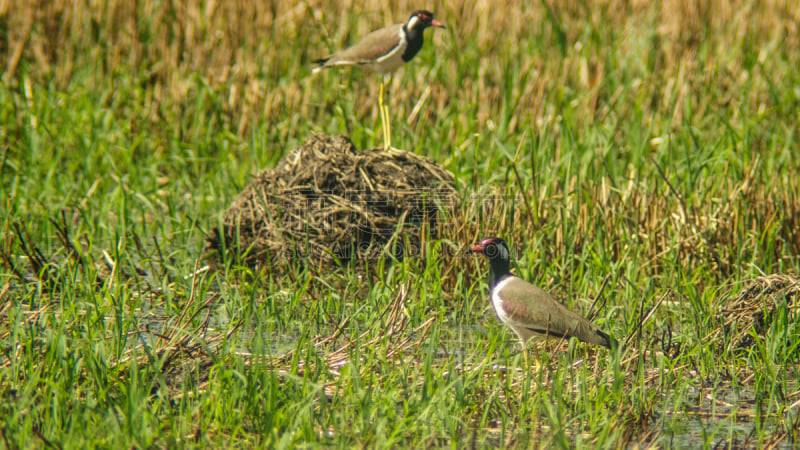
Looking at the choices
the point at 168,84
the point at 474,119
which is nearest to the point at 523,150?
the point at 474,119

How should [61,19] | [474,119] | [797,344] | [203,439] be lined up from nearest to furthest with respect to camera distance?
1. [203,439]
2. [797,344]
3. [474,119]
4. [61,19]

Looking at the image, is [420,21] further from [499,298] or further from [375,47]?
[499,298]

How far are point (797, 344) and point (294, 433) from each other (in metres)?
2.74

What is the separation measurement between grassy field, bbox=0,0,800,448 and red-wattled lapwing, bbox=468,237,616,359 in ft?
0.59

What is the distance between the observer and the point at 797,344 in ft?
15.5

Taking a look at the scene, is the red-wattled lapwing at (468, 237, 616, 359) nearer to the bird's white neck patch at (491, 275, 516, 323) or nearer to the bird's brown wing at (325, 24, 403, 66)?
the bird's white neck patch at (491, 275, 516, 323)

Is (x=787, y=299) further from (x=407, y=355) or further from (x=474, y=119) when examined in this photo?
(x=474, y=119)

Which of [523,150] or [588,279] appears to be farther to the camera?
[523,150]

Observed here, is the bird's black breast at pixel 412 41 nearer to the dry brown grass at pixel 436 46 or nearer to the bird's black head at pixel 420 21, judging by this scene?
the bird's black head at pixel 420 21

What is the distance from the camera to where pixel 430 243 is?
20.3 feet

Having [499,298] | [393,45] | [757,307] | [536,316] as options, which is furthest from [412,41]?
[757,307]

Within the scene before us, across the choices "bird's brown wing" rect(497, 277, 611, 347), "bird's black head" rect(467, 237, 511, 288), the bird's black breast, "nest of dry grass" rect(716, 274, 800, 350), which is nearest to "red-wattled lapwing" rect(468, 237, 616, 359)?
"bird's brown wing" rect(497, 277, 611, 347)

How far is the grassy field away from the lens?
A: 12.5ft

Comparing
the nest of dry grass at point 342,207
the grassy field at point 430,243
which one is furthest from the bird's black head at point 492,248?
the nest of dry grass at point 342,207
